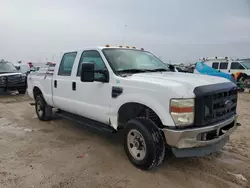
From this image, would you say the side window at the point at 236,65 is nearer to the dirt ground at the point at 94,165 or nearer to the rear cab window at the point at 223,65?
the rear cab window at the point at 223,65

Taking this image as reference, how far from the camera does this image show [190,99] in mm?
2902

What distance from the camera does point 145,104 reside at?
3.22 metres

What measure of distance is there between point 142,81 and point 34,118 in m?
4.63

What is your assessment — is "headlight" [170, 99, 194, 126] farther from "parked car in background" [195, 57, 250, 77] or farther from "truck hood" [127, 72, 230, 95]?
"parked car in background" [195, 57, 250, 77]

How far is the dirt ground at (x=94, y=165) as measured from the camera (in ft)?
10.2

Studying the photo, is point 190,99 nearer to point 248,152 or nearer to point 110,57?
point 110,57

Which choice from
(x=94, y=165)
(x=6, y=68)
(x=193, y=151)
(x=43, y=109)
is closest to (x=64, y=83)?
(x=43, y=109)

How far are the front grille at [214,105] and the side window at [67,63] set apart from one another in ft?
9.72

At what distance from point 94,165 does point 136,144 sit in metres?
0.76

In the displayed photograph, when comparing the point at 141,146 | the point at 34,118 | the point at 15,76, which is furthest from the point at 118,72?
the point at 15,76

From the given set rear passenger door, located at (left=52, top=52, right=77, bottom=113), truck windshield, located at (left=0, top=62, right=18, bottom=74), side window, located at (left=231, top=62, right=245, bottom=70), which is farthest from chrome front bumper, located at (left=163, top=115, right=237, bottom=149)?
side window, located at (left=231, top=62, right=245, bottom=70)

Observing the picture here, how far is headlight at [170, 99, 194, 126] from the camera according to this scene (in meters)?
2.88

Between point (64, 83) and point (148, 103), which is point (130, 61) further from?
point (64, 83)

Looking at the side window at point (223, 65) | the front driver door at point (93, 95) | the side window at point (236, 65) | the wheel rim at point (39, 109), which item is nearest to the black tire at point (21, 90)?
the wheel rim at point (39, 109)
